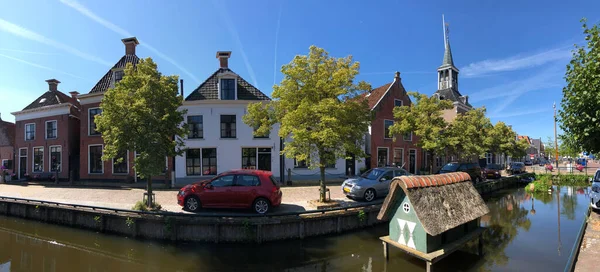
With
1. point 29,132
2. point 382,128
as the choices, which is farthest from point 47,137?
point 382,128

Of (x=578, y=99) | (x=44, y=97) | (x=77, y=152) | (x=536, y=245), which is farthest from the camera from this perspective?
(x=44, y=97)

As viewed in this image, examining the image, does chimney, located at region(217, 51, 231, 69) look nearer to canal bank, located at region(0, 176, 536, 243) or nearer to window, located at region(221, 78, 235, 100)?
window, located at region(221, 78, 235, 100)

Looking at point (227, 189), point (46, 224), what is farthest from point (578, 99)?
point (46, 224)

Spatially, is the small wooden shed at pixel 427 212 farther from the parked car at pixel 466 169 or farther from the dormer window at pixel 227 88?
the dormer window at pixel 227 88

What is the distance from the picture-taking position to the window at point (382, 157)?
81.7 feet

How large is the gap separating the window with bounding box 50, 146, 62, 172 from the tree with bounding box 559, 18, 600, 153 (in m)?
30.7

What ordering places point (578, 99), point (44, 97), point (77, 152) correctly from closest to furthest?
point (578, 99) → point (77, 152) → point (44, 97)

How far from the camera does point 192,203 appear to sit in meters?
10.4

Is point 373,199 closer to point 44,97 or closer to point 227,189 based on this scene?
point 227,189

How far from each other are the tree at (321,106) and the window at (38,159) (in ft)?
77.1

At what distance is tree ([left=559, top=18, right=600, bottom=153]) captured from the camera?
22.5 feet

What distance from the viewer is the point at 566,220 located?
40.4 feet

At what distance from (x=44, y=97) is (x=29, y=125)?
107 inches

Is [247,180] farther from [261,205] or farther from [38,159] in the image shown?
[38,159]
